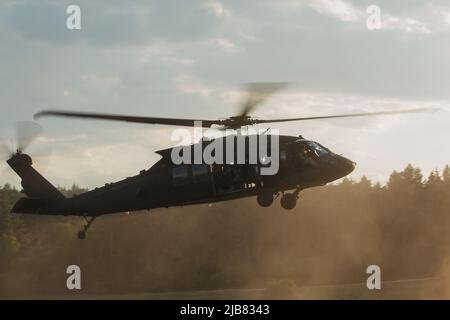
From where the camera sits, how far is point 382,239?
429 feet

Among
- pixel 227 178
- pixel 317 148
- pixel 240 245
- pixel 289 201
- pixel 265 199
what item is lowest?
pixel 289 201

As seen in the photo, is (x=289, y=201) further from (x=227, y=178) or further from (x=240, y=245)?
(x=240, y=245)

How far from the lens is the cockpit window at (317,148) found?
29.1 metres

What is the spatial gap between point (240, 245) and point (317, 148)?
100296 millimetres

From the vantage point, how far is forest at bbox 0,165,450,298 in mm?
119312

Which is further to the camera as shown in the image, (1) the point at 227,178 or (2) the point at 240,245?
(2) the point at 240,245

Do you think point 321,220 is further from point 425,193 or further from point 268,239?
point 425,193

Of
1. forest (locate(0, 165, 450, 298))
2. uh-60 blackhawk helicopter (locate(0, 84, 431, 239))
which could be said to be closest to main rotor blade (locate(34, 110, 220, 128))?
uh-60 blackhawk helicopter (locate(0, 84, 431, 239))

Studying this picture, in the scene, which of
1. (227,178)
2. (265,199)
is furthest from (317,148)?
(227,178)

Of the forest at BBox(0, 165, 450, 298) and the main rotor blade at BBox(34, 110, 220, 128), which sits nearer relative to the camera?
the main rotor blade at BBox(34, 110, 220, 128)

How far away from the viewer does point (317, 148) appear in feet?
96.4

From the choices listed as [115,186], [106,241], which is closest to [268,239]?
[106,241]

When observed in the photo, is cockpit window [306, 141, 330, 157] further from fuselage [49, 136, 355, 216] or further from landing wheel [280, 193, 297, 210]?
landing wheel [280, 193, 297, 210]

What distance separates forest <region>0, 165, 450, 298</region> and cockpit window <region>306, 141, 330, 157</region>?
8594 centimetres
